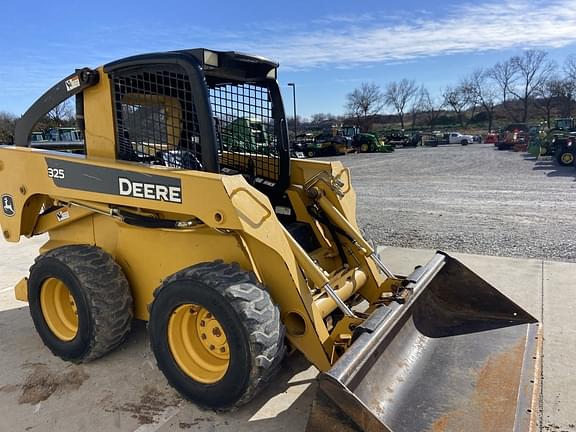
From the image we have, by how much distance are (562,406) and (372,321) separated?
1.30 meters

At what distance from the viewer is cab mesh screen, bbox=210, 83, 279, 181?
358cm

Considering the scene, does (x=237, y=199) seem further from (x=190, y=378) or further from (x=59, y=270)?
(x=59, y=270)

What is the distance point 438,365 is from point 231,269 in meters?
1.45

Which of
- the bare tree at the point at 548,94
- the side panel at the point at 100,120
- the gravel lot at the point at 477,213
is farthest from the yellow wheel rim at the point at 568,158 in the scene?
the bare tree at the point at 548,94

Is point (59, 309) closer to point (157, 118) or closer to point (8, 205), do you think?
point (8, 205)

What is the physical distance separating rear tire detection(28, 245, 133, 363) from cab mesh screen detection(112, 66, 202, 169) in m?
0.77

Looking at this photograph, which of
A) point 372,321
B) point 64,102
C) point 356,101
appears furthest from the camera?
point 356,101

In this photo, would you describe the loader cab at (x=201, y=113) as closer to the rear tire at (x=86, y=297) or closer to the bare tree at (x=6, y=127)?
the rear tire at (x=86, y=297)

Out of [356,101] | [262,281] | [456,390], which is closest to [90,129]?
[262,281]

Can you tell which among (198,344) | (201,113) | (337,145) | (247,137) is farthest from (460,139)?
(198,344)

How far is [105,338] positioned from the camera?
3.30 m

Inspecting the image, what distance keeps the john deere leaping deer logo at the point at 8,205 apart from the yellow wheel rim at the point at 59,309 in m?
0.68

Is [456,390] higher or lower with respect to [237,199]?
lower

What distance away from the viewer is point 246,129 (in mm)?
3801
